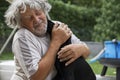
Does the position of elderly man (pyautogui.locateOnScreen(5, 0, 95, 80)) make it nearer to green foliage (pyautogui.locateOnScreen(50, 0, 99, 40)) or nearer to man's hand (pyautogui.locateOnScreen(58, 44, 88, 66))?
man's hand (pyautogui.locateOnScreen(58, 44, 88, 66))

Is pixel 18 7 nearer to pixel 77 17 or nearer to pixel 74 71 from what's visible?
pixel 74 71

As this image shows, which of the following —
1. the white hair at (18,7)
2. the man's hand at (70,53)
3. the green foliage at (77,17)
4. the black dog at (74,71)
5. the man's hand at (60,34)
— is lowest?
the green foliage at (77,17)

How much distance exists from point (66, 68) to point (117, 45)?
85.1 inches

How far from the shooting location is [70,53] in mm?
1370

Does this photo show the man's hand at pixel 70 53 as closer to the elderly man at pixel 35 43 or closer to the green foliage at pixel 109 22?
the elderly man at pixel 35 43

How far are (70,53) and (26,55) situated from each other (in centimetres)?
Result: 17

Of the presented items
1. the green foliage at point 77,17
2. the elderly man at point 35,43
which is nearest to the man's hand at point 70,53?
the elderly man at point 35,43

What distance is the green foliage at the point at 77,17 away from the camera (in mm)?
10668

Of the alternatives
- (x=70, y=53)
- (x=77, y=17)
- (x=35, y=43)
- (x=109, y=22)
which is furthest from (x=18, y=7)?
(x=77, y=17)

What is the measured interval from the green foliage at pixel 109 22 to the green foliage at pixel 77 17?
1080 mm

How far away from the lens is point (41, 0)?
1.35 meters

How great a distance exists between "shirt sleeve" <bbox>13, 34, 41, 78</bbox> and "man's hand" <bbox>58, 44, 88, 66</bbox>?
0.09 metres

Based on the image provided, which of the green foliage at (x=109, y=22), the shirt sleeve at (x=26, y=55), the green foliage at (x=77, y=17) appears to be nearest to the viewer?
the shirt sleeve at (x=26, y=55)

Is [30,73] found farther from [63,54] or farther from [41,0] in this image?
[41,0]
